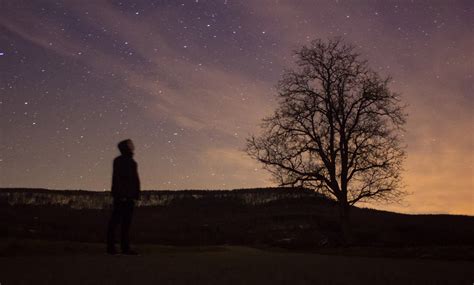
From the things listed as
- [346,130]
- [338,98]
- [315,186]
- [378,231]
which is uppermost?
[338,98]

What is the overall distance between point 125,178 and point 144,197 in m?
61.0

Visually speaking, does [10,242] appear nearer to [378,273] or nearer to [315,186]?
[378,273]

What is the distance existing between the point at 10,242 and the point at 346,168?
54.0 ft

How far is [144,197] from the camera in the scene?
228ft

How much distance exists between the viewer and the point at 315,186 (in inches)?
908

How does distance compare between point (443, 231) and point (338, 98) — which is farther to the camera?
point (443, 231)

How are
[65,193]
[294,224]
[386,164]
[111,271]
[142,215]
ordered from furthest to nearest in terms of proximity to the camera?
[65,193] < [142,215] < [294,224] < [386,164] < [111,271]

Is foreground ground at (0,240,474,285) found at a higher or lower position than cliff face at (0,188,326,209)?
lower

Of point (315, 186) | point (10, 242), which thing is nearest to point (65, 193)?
point (315, 186)

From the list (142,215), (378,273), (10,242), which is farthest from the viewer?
(142,215)

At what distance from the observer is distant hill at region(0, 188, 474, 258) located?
3042 cm

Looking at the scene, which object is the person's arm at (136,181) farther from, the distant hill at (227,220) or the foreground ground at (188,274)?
the distant hill at (227,220)

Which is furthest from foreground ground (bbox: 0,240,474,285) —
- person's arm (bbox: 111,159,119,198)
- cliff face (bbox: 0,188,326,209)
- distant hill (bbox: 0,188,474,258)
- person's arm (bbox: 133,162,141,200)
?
cliff face (bbox: 0,188,326,209)

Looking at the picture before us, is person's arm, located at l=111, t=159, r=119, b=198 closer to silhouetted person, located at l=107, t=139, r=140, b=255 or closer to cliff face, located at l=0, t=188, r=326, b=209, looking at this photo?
silhouetted person, located at l=107, t=139, r=140, b=255
